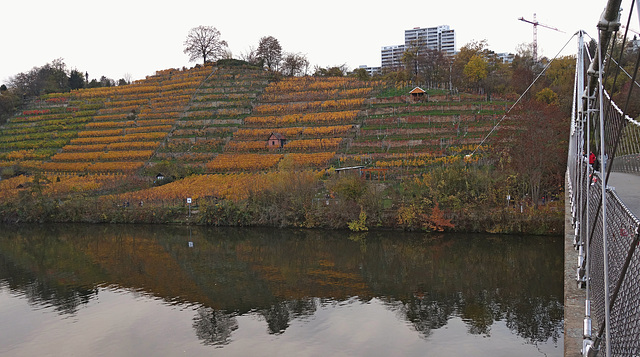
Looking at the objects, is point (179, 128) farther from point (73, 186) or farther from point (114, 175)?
point (73, 186)

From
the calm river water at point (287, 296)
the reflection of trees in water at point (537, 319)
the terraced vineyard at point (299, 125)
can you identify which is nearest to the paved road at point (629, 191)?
the calm river water at point (287, 296)

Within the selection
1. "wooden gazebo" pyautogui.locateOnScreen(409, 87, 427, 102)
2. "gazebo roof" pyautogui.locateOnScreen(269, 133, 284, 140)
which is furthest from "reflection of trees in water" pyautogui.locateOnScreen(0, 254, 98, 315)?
"wooden gazebo" pyautogui.locateOnScreen(409, 87, 427, 102)

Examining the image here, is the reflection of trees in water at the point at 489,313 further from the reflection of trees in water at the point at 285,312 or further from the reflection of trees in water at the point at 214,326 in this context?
the reflection of trees in water at the point at 214,326

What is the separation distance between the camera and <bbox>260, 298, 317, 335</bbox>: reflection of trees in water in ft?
52.1

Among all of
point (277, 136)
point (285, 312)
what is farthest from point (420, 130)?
point (285, 312)

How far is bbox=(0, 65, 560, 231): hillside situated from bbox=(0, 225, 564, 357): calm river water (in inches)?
112

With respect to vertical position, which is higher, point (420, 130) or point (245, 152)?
point (420, 130)

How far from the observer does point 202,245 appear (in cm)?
2797

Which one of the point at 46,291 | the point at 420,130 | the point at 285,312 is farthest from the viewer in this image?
the point at 420,130

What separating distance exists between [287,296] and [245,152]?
2863 cm

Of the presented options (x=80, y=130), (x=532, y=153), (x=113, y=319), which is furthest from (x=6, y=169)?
(x=532, y=153)

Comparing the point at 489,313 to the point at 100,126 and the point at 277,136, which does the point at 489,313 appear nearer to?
the point at 277,136

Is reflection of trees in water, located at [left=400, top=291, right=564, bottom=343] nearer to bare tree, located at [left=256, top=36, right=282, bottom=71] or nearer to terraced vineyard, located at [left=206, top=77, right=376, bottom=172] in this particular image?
terraced vineyard, located at [left=206, top=77, right=376, bottom=172]

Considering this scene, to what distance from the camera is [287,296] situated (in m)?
18.8
